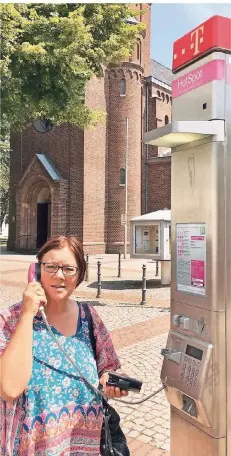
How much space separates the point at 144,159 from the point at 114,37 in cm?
1884

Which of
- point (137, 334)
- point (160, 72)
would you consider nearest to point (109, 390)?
point (137, 334)

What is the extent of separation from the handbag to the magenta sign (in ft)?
4.41

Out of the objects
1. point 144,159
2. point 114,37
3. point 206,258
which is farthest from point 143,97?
point 206,258

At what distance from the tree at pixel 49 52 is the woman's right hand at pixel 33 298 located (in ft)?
23.1

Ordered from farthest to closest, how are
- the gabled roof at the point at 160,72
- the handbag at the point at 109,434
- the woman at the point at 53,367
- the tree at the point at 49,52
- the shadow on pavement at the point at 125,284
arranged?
the gabled roof at the point at 160,72 → the shadow on pavement at the point at 125,284 → the tree at the point at 49,52 → the handbag at the point at 109,434 → the woman at the point at 53,367

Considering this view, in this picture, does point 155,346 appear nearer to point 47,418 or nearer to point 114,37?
point 47,418

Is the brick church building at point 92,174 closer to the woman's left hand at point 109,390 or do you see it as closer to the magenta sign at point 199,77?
the magenta sign at point 199,77

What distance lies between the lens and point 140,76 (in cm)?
2755

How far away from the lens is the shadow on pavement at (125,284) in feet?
40.3

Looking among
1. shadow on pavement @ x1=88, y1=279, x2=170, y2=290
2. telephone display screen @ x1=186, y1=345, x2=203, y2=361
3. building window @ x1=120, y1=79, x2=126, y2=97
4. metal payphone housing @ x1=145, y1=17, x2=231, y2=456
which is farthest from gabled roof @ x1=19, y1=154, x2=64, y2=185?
telephone display screen @ x1=186, y1=345, x2=203, y2=361

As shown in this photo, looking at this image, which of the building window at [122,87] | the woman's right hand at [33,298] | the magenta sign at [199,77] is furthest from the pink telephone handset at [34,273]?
the building window at [122,87]

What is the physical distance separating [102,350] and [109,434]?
0.36 meters

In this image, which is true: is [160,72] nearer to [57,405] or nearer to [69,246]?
[69,246]

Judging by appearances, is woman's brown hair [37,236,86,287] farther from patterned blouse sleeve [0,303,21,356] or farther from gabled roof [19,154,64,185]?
gabled roof [19,154,64,185]
